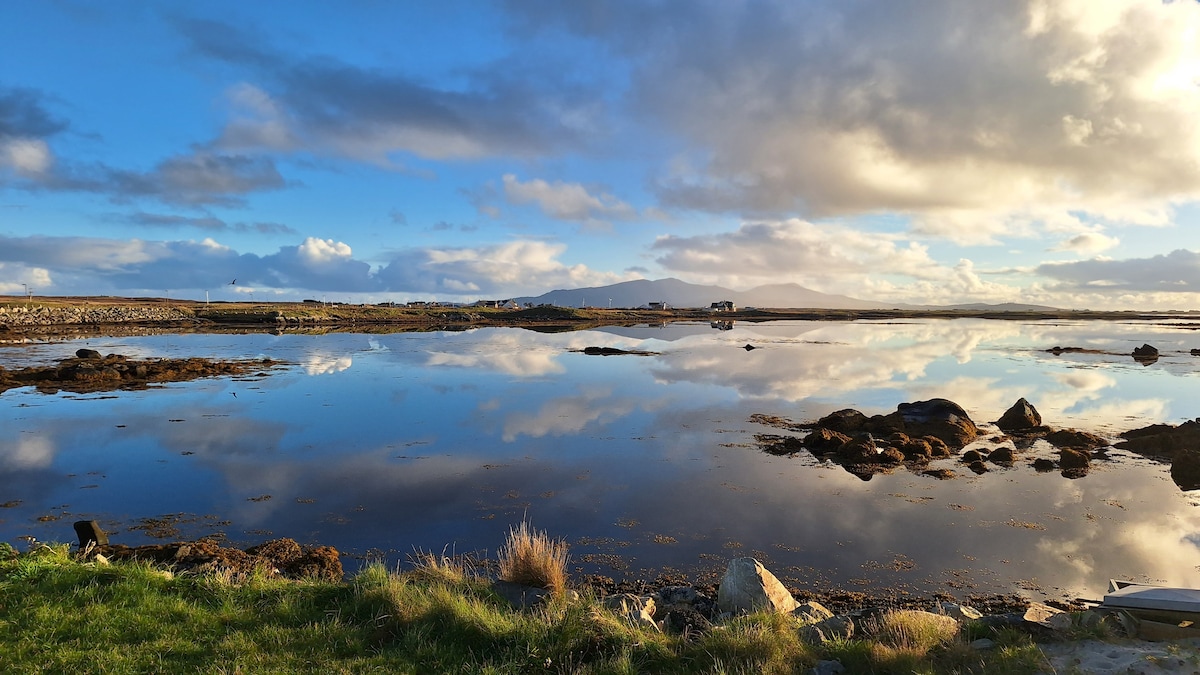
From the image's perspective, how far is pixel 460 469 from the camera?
17922mm

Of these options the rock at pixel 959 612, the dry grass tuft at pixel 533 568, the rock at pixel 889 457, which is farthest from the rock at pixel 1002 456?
the dry grass tuft at pixel 533 568

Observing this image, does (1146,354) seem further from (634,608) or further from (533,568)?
(533,568)

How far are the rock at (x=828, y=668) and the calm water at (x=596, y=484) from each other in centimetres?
419

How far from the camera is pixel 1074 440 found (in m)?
22.4

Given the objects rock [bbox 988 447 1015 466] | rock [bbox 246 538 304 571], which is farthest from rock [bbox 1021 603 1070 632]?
rock [bbox 988 447 1015 466]

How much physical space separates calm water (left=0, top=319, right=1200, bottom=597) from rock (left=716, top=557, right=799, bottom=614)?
2.28 m

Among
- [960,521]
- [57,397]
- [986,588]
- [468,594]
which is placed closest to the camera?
[468,594]

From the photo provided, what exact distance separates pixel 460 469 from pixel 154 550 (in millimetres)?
7856

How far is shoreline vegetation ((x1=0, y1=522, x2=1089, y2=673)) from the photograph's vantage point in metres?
6.74

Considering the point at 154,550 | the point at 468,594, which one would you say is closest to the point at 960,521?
the point at 468,594

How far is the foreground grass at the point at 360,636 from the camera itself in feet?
21.9

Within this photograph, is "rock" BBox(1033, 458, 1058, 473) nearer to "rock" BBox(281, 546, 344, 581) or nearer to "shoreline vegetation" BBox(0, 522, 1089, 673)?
"shoreline vegetation" BBox(0, 522, 1089, 673)

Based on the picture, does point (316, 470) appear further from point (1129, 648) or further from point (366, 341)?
point (366, 341)

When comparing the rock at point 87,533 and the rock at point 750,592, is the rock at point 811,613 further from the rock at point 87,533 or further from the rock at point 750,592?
the rock at point 87,533
